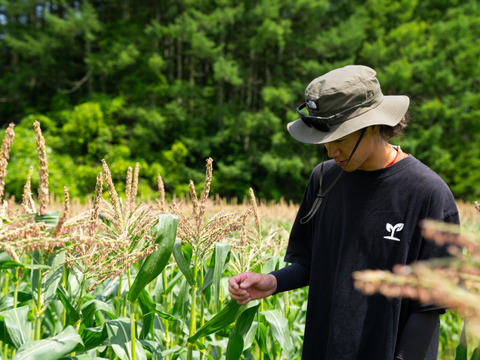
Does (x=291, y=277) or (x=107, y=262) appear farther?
(x=291, y=277)

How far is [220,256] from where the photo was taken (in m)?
2.01

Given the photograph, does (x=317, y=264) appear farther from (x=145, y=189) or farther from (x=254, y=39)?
(x=254, y=39)

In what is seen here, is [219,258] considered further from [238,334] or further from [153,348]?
[153,348]

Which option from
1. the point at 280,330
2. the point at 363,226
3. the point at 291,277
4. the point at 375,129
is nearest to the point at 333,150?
the point at 375,129

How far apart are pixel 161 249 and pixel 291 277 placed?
0.68 metres

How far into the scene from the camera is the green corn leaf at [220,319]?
6.14ft

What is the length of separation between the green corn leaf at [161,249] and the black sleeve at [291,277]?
0.56 metres

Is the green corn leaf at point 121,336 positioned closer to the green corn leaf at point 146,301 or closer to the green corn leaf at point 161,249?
the green corn leaf at point 161,249

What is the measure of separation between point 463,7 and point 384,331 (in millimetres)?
30577

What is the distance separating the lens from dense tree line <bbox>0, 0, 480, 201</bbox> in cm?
2073

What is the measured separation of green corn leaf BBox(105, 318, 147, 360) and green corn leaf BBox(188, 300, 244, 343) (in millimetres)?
260

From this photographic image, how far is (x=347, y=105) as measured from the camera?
1883mm

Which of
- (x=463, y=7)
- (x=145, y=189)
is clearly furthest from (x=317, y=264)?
(x=463, y=7)

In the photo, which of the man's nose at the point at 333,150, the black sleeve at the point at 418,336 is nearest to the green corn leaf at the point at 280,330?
the black sleeve at the point at 418,336
